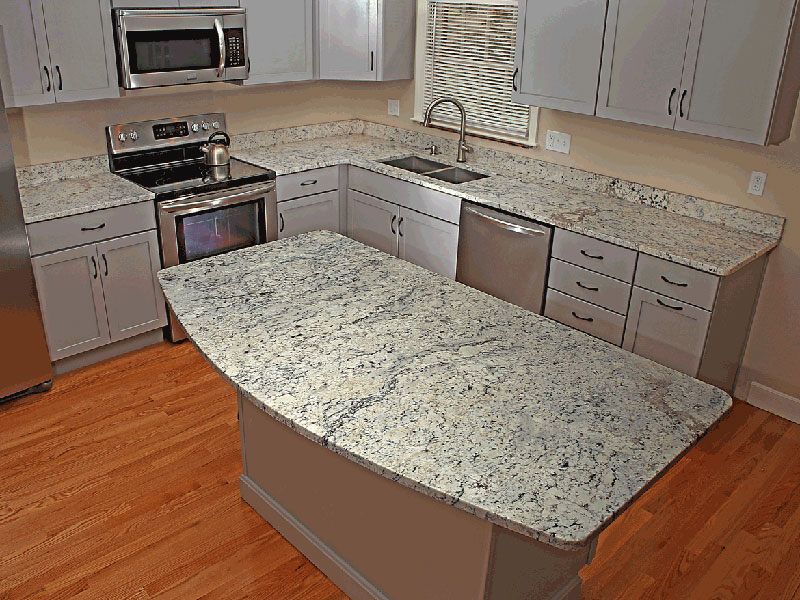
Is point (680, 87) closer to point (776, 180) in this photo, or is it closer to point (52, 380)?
point (776, 180)

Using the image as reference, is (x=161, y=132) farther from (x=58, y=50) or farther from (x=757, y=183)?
(x=757, y=183)

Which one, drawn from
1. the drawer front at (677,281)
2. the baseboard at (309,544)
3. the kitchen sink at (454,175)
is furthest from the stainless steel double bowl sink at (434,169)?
the baseboard at (309,544)

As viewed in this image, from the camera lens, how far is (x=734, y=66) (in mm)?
2926

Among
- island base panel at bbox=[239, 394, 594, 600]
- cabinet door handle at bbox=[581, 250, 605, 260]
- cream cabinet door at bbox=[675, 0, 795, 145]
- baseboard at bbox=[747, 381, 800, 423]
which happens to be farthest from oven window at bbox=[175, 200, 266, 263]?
baseboard at bbox=[747, 381, 800, 423]

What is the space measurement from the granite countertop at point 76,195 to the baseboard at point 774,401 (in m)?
3.38

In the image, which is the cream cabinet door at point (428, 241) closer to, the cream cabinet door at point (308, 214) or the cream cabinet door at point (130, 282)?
the cream cabinet door at point (308, 214)

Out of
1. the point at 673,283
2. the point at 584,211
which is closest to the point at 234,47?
the point at 584,211

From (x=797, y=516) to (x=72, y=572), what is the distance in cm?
288

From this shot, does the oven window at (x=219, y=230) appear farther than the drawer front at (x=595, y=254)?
Yes

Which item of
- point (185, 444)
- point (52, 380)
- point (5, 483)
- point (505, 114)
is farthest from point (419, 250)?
point (5, 483)

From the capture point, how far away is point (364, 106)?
5.18 meters

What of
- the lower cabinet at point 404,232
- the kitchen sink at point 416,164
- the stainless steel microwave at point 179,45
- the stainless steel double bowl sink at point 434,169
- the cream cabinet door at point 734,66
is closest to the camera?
the cream cabinet door at point 734,66

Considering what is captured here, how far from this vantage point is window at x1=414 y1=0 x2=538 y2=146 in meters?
4.17

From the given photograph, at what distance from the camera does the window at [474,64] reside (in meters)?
4.17
